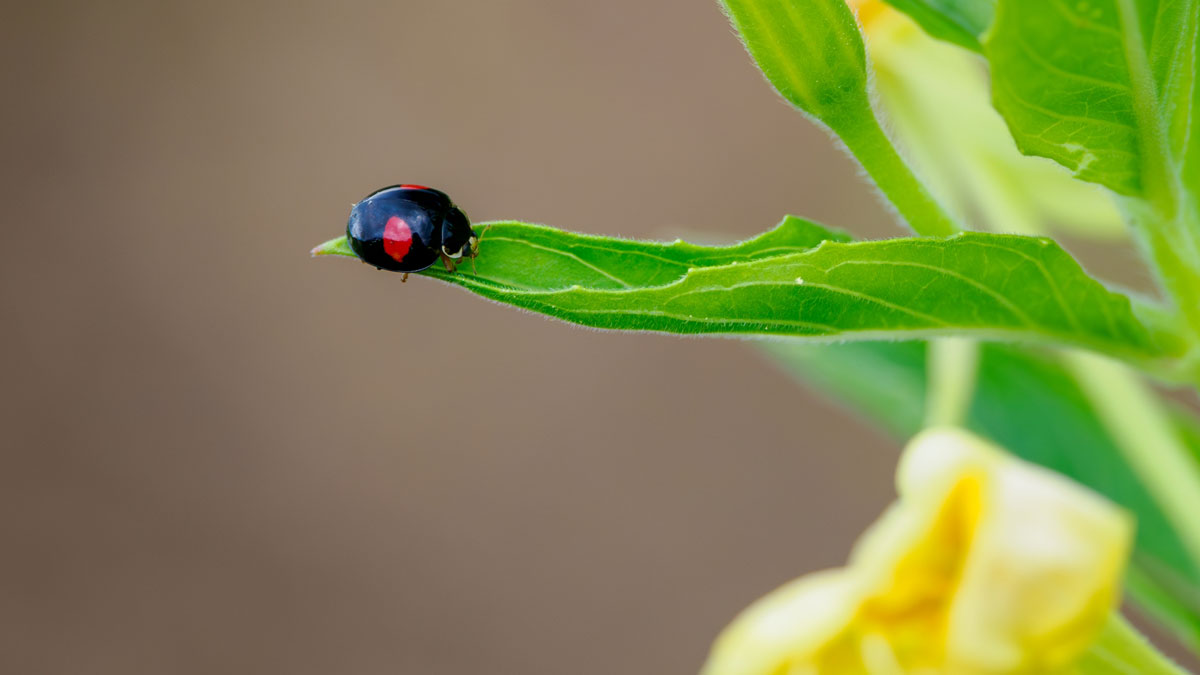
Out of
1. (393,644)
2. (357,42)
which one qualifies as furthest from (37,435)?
(357,42)

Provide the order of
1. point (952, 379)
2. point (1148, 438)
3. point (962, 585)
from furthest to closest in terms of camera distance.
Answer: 1. point (952, 379)
2. point (1148, 438)
3. point (962, 585)

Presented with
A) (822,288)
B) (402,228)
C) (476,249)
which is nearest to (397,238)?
(402,228)

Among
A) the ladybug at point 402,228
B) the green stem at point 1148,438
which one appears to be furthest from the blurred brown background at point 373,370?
the green stem at point 1148,438

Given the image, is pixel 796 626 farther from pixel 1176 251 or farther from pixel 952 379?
pixel 952 379

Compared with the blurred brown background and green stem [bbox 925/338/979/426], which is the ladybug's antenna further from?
the blurred brown background

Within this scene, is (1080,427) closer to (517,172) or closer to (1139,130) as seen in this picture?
(1139,130)
